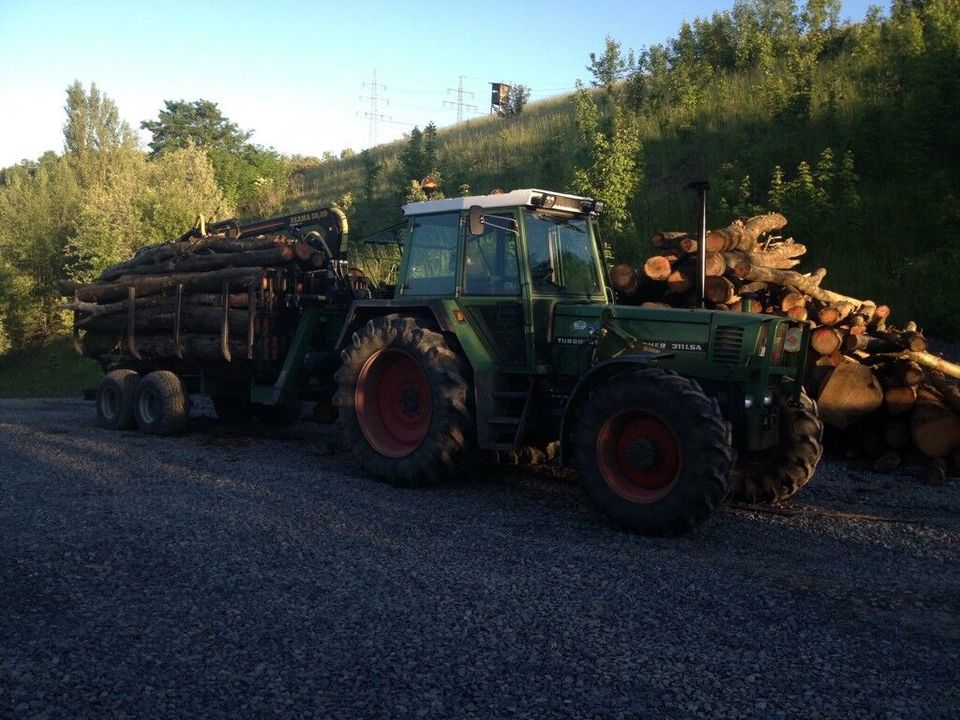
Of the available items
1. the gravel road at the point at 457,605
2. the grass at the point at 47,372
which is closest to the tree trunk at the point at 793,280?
the gravel road at the point at 457,605

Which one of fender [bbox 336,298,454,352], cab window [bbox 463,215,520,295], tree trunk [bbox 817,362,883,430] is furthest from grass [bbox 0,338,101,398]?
tree trunk [bbox 817,362,883,430]

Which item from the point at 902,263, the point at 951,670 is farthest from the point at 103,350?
the point at 902,263

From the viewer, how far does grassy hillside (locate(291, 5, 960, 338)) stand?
15.5 m

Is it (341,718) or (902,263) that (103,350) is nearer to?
(341,718)

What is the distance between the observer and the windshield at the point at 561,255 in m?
7.98

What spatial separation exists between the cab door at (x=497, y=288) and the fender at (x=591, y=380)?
35.8 inches

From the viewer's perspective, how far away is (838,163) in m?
17.7

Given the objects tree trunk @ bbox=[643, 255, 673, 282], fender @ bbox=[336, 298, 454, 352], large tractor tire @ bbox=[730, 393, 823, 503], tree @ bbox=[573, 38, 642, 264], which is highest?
tree @ bbox=[573, 38, 642, 264]

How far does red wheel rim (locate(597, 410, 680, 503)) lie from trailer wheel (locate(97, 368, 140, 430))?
7.81m

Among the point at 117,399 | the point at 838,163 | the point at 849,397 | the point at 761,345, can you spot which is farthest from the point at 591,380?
the point at 838,163

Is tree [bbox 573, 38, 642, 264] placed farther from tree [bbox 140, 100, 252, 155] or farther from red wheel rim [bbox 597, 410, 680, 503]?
tree [bbox 140, 100, 252, 155]

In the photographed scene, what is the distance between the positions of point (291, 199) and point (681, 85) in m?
18.4

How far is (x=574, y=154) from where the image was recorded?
22.2 metres

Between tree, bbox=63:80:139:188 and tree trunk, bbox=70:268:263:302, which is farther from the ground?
tree, bbox=63:80:139:188
